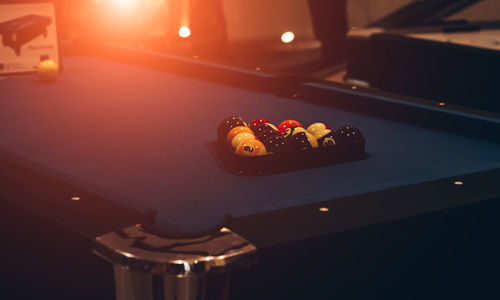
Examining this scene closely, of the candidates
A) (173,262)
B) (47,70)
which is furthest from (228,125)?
(47,70)

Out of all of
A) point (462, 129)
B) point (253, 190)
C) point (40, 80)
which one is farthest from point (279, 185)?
point (40, 80)

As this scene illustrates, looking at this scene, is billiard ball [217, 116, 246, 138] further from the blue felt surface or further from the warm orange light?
the warm orange light

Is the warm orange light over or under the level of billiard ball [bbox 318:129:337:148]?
over

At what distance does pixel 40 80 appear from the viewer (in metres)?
2.20

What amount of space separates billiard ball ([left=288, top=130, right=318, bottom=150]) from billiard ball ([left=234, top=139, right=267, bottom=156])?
69 mm

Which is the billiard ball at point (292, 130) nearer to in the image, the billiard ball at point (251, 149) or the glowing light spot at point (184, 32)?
the billiard ball at point (251, 149)

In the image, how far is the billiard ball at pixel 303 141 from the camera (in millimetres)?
1284

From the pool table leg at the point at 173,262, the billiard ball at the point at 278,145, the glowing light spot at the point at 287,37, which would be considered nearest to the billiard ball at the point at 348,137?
the billiard ball at the point at 278,145

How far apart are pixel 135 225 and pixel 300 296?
29cm

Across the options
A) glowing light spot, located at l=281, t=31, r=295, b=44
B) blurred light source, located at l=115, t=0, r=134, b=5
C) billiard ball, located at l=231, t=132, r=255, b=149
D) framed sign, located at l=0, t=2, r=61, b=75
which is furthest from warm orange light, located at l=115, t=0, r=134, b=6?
billiard ball, located at l=231, t=132, r=255, b=149

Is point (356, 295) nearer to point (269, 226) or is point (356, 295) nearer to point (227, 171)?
point (269, 226)

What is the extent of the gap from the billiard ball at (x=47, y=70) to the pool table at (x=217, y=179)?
0.11 m

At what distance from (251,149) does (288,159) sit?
8 centimetres

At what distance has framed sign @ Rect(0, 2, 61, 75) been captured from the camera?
232 cm
